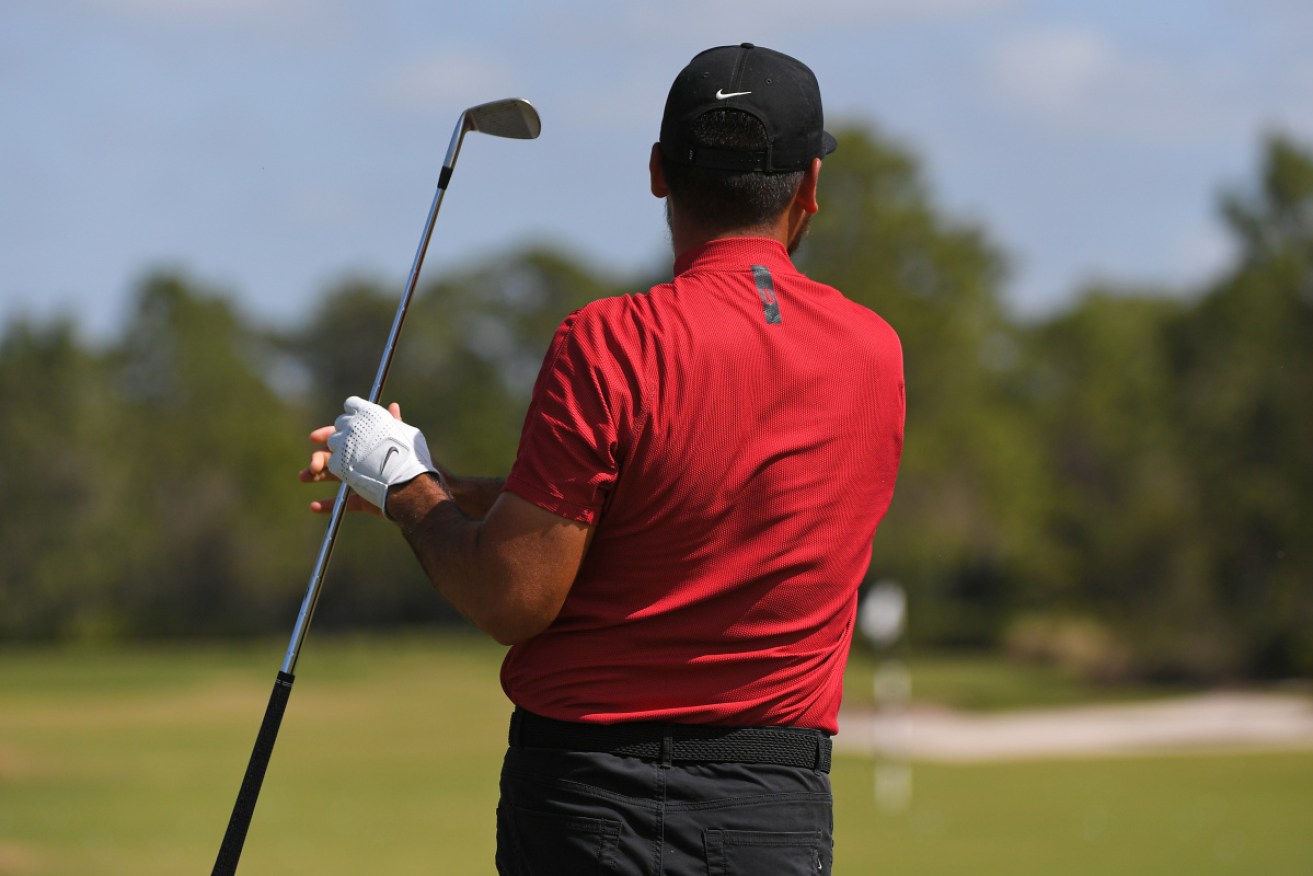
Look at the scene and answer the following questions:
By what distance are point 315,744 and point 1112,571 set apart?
20.6 metres

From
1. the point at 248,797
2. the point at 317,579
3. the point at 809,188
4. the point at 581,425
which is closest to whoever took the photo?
the point at 581,425

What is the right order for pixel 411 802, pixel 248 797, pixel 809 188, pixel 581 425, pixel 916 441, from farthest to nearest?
pixel 916 441
pixel 411 802
pixel 248 797
pixel 809 188
pixel 581 425

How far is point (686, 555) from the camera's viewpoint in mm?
2533

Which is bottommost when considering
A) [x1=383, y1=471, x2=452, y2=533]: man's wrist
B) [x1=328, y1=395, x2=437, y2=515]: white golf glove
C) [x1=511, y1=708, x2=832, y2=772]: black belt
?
[x1=511, y1=708, x2=832, y2=772]: black belt

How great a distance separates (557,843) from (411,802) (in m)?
15.2

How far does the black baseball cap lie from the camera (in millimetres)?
2682

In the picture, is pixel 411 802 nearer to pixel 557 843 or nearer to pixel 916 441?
pixel 557 843

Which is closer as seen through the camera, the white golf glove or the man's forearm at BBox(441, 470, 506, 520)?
the white golf glove

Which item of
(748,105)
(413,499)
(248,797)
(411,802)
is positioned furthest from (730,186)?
(411,802)

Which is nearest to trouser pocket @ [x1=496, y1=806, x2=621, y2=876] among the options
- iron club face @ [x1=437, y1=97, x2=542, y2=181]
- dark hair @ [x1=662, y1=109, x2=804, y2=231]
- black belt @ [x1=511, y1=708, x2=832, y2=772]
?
black belt @ [x1=511, y1=708, x2=832, y2=772]

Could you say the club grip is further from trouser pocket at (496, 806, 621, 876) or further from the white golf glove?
trouser pocket at (496, 806, 621, 876)

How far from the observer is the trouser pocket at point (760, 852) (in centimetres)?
252

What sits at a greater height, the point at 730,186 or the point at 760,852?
the point at 730,186

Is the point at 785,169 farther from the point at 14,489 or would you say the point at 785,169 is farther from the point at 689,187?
the point at 14,489
